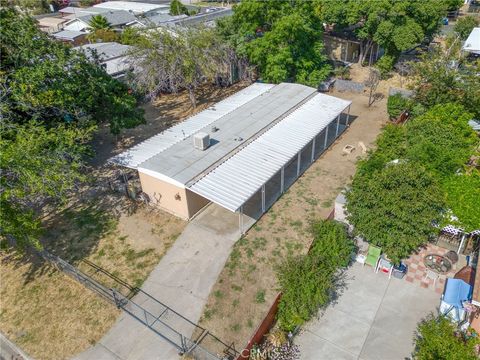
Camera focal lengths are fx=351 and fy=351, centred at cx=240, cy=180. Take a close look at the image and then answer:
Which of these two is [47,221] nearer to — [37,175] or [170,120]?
[37,175]

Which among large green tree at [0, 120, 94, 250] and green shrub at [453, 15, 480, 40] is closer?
large green tree at [0, 120, 94, 250]

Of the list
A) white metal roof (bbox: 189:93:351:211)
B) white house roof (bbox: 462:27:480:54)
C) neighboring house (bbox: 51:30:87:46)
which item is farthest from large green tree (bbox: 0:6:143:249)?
white house roof (bbox: 462:27:480:54)

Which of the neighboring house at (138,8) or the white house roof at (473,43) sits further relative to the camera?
the neighboring house at (138,8)

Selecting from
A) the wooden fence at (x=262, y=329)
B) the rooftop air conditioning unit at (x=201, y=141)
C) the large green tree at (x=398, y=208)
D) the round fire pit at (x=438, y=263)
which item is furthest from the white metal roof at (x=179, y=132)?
the round fire pit at (x=438, y=263)

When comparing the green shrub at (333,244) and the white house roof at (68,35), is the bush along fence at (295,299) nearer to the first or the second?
the green shrub at (333,244)

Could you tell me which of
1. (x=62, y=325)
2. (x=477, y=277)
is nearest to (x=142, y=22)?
(x=62, y=325)

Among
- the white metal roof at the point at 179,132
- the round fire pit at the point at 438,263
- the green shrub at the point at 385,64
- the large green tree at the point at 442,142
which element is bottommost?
the round fire pit at the point at 438,263

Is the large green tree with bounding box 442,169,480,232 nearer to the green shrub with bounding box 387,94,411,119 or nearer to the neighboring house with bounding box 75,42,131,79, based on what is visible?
the green shrub with bounding box 387,94,411,119

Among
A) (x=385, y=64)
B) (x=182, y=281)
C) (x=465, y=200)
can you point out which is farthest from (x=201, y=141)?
(x=385, y=64)
